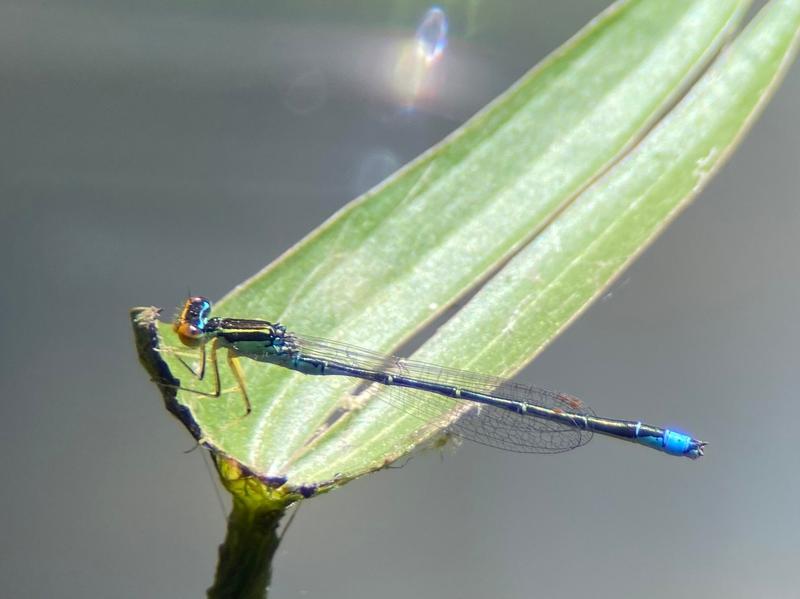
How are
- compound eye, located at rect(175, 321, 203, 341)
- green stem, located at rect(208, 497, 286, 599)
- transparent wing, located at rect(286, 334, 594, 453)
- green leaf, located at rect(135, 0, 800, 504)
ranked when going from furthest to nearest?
compound eye, located at rect(175, 321, 203, 341) → transparent wing, located at rect(286, 334, 594, 453) → green leaf, located at rect(135, 0, 800, 504) → green stem, located at rect(208, 497, 286, 599)

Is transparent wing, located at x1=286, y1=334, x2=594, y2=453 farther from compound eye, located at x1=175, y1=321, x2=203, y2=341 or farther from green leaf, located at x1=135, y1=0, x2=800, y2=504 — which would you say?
compound eye, located at x1=175, y1=321, x2=203, y2=341

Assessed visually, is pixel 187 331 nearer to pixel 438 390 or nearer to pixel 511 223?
pixel 438 390

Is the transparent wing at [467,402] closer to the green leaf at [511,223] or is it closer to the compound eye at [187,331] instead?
the green leaf at [511,223]

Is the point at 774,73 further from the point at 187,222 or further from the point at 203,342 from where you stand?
the point at 187,222

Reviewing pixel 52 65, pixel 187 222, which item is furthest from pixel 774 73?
pixel 52 65

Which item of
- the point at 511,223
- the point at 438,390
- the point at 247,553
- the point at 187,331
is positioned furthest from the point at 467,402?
the point at 247,553

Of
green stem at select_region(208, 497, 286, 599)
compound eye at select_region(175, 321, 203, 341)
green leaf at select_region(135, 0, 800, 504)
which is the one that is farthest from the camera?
compound eye at select_region(175, 321, 203, 341)

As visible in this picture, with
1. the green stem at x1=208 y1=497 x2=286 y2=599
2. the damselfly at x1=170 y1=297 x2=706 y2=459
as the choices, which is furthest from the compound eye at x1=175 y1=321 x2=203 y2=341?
the green stem at x1=208 y1=497 x2=286 y2=599
